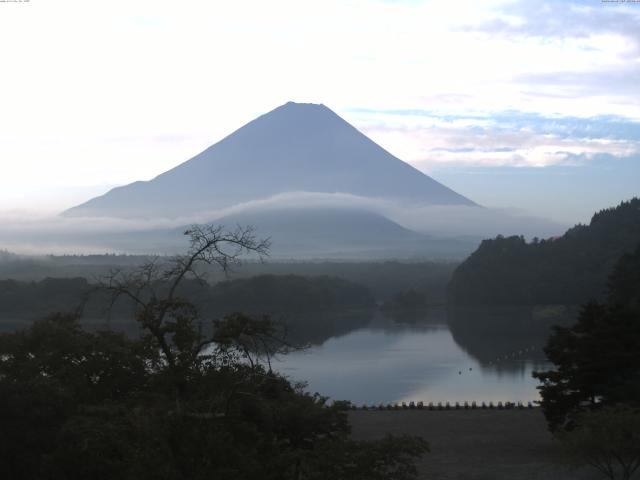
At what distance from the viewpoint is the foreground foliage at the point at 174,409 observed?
5.62 m

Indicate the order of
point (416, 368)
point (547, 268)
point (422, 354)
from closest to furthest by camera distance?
1. point (416, 368)
2. point (422, 354)
3. point (547, 268)

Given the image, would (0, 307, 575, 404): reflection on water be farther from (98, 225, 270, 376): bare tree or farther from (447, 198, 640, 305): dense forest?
(98, 225, 270, 376): bare tree

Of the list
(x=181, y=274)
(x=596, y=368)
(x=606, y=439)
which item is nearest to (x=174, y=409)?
(x=181, y=274)

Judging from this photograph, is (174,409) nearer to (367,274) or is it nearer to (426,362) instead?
(426,362)

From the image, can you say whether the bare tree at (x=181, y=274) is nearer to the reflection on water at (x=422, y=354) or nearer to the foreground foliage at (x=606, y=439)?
the foreground foliage at (x=606, y=439)

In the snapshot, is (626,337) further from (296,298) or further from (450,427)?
(296,298)

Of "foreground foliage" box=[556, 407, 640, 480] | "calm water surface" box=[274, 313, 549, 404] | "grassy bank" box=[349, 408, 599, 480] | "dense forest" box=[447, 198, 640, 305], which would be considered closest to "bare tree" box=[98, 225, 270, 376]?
"foreground foliage" box=[556, 407, 640, 480]

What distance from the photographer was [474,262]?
59.1 meters

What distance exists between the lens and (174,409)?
19.2ft

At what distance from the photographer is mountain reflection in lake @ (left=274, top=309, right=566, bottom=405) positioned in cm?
2316

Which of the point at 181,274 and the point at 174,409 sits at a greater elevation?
the point at 181,274

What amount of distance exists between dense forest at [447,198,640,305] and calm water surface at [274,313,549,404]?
17.2m

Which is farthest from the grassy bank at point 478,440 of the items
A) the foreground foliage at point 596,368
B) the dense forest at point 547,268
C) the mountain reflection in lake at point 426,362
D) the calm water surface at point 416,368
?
the dense forest at point 547,268

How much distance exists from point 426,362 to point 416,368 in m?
1.73
